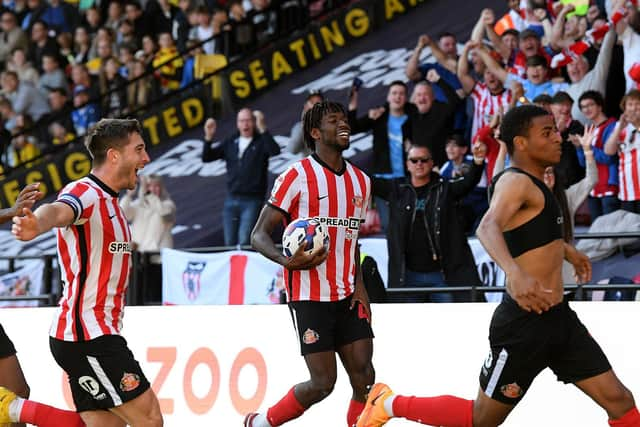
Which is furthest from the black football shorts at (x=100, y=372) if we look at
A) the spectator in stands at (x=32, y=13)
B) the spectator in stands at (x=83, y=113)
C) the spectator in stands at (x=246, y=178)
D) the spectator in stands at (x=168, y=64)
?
the spectator in stands at (x=32, y=13)

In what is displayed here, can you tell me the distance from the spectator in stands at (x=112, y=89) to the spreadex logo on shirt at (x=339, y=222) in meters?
10.6

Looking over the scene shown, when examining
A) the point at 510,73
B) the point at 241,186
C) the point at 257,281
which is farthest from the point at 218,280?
the point at 510,73

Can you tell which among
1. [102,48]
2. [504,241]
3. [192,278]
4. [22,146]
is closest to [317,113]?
[504,241]

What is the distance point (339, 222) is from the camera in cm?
823

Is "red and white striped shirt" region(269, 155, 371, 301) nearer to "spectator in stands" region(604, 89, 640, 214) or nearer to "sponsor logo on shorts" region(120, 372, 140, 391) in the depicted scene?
"sponsor logo on shorts" region(120, 372, 140, 391)

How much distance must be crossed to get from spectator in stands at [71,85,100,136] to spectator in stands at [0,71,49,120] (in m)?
0.62

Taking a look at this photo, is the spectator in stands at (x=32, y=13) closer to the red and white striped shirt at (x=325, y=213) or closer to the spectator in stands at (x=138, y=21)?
A: the spectator in stands at (x=138, y=21)

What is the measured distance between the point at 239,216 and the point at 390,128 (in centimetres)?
187

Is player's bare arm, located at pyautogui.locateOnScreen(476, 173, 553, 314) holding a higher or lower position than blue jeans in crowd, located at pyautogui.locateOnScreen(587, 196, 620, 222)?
lower

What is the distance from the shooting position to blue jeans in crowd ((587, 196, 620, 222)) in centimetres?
1146

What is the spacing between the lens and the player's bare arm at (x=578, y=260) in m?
7.08

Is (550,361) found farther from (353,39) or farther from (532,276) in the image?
(353,39)

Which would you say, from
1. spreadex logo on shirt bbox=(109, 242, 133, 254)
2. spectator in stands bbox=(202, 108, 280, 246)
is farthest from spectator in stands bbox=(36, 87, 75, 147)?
spreadex logo on shirt bbox=(109, 242, 133, 254)

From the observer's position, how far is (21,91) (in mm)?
19281
